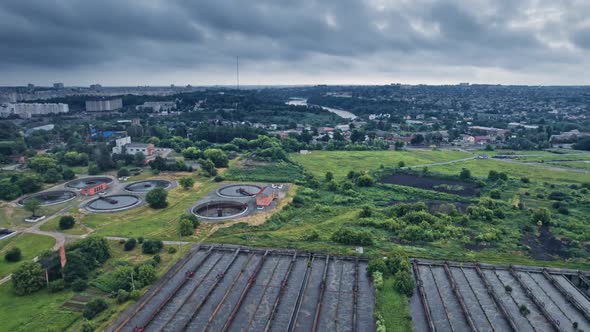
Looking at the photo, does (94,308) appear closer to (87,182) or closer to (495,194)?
(87,182)

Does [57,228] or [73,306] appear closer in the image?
[73,306]

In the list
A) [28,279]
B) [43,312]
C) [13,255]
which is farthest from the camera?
[13,255]

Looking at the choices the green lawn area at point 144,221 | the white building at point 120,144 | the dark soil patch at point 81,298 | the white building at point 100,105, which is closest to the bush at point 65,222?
the green lawn area at point 144,221

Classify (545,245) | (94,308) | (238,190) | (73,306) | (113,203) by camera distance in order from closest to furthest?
(94,308) < (73,306) < (545,245) < (113,203) < (238,190)

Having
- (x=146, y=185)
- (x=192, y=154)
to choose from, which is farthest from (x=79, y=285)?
(x=192, y=154)

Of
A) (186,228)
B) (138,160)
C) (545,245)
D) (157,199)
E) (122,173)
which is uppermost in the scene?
(138,160)

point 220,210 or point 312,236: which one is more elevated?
point 220,210

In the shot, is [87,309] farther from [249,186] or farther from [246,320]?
[249,186]
